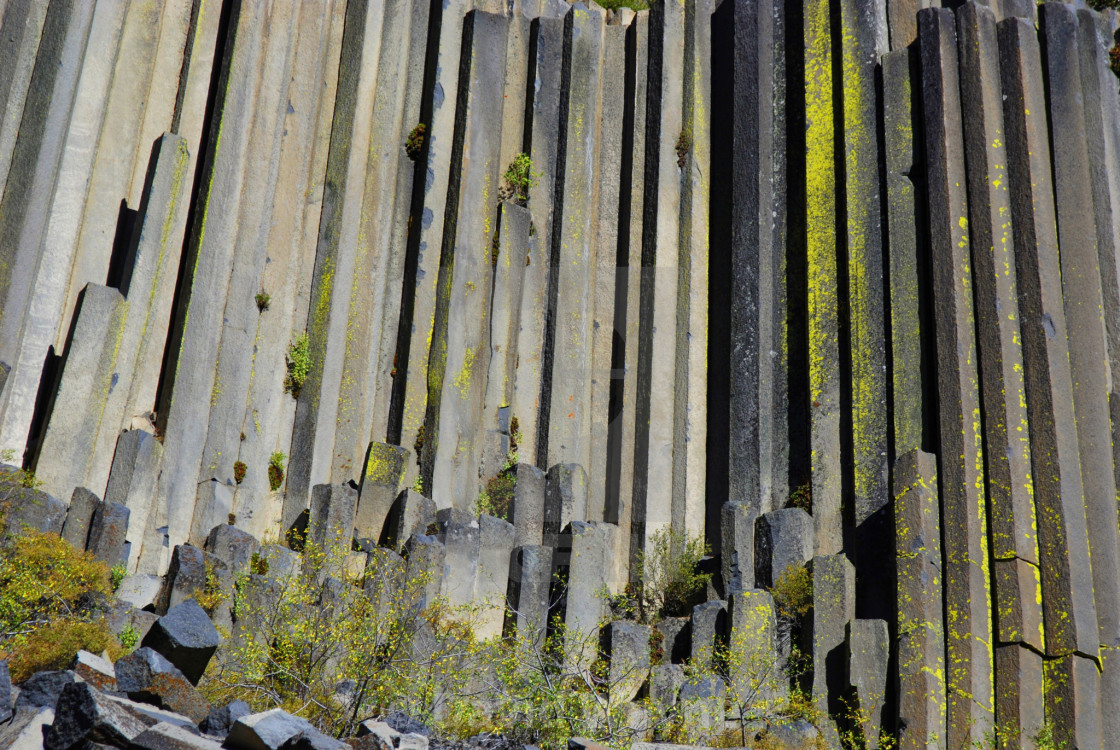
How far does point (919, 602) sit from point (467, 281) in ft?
15.4

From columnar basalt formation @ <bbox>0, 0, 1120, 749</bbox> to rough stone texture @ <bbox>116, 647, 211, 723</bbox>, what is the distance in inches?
69.6

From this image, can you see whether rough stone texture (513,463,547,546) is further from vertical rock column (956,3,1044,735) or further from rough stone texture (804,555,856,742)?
vertical rock column (956,3,1044,735)

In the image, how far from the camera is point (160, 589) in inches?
307

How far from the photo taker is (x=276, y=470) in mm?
9266

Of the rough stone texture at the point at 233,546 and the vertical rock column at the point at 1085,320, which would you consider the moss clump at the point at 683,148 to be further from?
the rough stone texture at the point at 233,546

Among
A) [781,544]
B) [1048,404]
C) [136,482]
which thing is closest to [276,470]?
[136,482]

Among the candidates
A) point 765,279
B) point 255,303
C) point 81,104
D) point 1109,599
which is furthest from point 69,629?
point 1109,599

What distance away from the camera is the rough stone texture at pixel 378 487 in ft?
29.4

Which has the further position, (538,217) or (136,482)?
(538,217)

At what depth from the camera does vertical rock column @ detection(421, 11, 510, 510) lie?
9.48 metres

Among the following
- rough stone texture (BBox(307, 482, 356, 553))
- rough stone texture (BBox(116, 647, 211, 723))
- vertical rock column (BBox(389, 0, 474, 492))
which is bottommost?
rough stone texture (BBox(116, 647, 211, 723))

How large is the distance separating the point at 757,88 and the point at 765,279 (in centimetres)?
190

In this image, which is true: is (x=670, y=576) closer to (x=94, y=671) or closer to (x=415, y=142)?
(x=415, y=142)

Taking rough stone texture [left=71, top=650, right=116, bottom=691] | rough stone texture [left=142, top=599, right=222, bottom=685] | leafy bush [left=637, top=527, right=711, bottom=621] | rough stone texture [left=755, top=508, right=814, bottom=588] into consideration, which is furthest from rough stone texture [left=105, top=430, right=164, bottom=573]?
rough stone texture [left=755, top=508, right=814, bottom=588]
